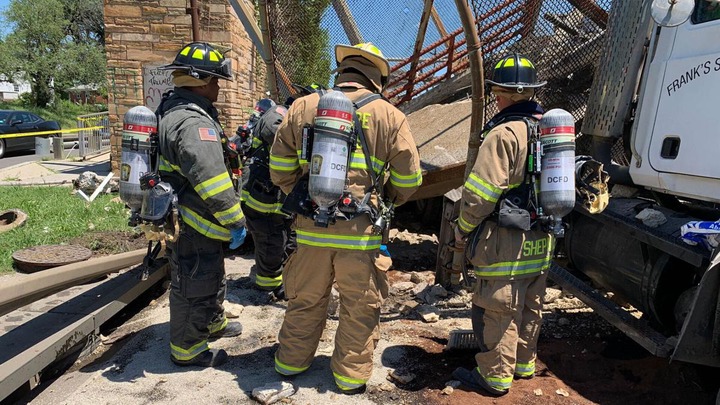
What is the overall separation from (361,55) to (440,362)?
210 centimetres

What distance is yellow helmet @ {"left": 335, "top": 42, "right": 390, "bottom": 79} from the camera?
2947mm

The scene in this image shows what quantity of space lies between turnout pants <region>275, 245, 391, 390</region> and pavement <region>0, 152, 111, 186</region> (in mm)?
8898

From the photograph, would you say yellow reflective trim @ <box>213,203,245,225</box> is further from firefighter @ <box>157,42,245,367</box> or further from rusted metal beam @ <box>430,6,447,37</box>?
rusted metal beam @ <box>430,6,447,37</box>

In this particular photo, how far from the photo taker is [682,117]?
2.97 meters

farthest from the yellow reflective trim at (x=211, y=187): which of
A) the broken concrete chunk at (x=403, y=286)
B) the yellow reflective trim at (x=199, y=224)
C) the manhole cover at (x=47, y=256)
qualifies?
the manhole cover at (x=47, y=256)

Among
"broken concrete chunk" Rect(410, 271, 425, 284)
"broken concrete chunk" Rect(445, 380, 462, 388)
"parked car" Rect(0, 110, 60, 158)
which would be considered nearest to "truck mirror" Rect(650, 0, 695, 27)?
"broken concrete chunk" Rect(445, 380, 462, 388)

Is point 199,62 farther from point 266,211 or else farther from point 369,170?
point 266,211

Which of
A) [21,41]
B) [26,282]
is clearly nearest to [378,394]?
[26,282]

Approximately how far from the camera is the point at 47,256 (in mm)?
5297

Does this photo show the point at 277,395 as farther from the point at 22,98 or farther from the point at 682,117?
the point at 22,98

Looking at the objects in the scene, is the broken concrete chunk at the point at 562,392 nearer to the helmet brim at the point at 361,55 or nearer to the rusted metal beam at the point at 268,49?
the helmet brim at the point at 361,55

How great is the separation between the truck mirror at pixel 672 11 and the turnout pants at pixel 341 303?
1.99m

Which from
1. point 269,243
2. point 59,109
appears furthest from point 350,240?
point 59,109

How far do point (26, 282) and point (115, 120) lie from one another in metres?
6.14
